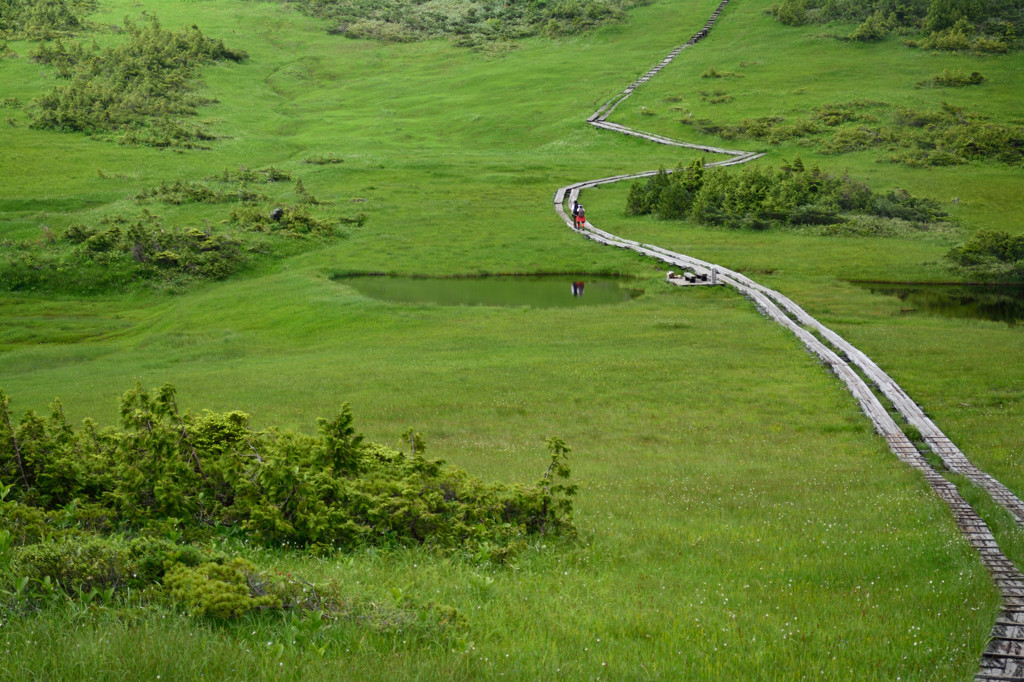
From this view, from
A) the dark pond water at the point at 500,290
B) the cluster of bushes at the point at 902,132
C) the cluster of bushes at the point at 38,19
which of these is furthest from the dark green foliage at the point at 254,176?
the cluster of bushes at the point at 38,19

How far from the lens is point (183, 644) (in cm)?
717

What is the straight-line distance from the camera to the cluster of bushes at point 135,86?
11350cm

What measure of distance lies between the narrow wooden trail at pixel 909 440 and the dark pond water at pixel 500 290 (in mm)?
6674

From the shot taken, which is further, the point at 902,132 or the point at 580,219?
the point at 902,132

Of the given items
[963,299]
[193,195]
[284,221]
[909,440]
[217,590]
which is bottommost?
[963,299]

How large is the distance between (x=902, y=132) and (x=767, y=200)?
132ft

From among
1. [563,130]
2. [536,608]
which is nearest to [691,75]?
[563,130]

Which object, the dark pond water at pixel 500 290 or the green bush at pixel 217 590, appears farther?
the dark pond water at pixel 500 290

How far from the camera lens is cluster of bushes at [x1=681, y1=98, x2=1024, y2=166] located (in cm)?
9438

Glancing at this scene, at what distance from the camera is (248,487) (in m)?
12.5

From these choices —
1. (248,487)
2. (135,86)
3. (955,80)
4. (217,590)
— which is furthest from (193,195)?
(955,80)

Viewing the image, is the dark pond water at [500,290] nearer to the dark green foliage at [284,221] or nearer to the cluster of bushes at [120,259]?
the cluster of bushes at [120,259]

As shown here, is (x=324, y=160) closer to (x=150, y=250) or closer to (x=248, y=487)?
(x=150, y=250)

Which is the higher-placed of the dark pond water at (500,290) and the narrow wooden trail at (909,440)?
the narrow wooden trail at (909,440)
